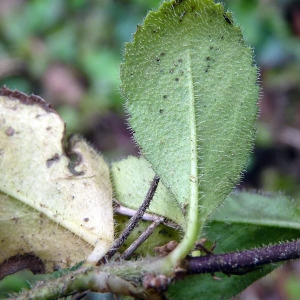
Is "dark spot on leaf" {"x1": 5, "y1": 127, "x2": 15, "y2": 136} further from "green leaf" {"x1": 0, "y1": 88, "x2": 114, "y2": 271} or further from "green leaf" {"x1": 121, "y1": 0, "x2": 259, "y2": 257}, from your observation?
"green leaf" {"x1": 121, "y1": 0, "x2": 259, "y2": 257}

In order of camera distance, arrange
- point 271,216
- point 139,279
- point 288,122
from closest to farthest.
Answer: point 139,279 → point 271,216 → point 288,122

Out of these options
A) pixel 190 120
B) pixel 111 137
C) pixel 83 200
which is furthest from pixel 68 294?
pixel 111 137

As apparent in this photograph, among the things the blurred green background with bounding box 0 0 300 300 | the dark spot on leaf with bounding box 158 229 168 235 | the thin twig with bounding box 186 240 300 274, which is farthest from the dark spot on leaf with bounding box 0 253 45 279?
the blurred green background with bounding box 0 0 300 300

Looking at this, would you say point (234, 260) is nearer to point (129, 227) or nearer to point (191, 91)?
point (129, 227)

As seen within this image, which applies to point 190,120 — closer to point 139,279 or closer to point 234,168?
point 234,168

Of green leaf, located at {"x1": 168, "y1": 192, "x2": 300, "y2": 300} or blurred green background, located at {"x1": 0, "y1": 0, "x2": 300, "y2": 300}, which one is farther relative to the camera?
blurred green background, located at {"x1": 0, "y1": 0, "x2": 300, "y2": 300}

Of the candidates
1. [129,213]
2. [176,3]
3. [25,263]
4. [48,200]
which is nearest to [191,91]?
[176,3]

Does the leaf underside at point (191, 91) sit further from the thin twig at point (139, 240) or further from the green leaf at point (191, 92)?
the thin twig at point (139, 240)
